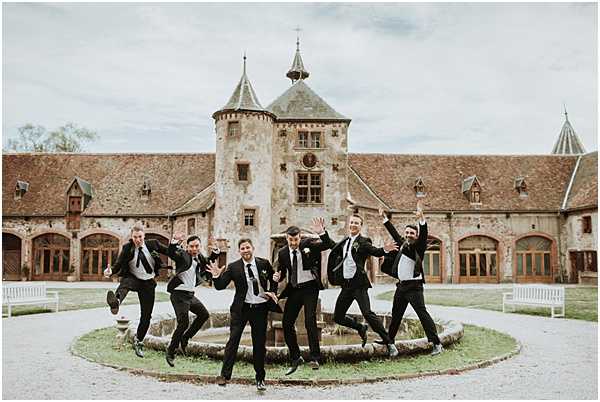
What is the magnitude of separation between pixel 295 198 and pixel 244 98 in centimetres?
528

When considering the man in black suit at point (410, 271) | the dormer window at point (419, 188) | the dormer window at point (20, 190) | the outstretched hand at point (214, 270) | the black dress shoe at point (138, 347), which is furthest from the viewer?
the dormer window at point (20, 190)

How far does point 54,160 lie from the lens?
34.8 meters

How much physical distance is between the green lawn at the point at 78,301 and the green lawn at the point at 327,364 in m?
7.10

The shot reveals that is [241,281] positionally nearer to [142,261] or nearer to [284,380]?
[284,380]

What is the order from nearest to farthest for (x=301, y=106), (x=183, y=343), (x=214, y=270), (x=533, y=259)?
(x=214, y=270) < (x=183, y=343) < (x=301, y=106) < (x=533, y=259)

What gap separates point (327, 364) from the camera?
8.61 meters

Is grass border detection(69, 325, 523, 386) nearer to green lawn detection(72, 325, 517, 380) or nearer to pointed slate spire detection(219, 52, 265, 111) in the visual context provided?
green lawn detection(72, 325, 517, 380)

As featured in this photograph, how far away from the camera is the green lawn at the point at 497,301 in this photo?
1648 centimetres

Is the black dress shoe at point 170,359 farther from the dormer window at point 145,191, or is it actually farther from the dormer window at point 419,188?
the dormer window at point 419,188

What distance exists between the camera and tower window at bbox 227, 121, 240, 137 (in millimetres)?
26658

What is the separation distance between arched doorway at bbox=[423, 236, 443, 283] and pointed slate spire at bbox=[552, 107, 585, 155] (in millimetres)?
19230

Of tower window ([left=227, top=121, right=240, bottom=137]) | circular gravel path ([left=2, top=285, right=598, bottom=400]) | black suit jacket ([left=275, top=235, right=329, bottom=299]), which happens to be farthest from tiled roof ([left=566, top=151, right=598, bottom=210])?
black suit jacket ([left=275, top=235, right=329, bottom=299])

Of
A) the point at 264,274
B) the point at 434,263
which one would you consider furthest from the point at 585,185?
the point at 264,274

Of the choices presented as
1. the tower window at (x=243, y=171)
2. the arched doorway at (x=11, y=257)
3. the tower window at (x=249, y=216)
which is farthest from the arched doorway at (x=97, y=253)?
the tower window at (x=243, y=171)
